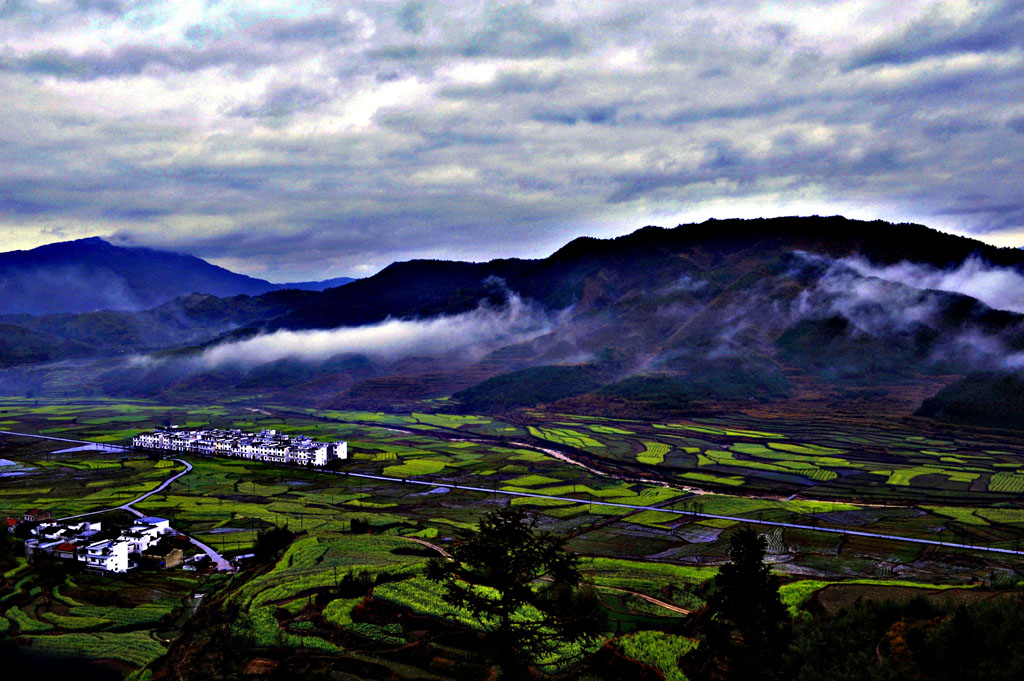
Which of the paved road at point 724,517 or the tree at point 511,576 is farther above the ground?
the tree at point 511,576

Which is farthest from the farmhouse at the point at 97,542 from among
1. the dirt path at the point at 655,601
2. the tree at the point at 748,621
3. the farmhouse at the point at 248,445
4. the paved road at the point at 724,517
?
the tree at the point at 748,621

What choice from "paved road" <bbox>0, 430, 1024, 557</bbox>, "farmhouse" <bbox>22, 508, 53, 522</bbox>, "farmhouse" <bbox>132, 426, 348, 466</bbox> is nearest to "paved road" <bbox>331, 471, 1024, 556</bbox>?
"paved road" <bbox>0, 430, 1024, 557</bbox>

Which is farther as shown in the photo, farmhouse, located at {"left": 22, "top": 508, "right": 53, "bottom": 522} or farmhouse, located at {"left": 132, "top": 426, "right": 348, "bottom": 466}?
farmhouse, located at {"left": 132, "top": 426, "right": 348, "bottom": 466}

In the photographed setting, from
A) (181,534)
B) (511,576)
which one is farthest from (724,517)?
(511,576)

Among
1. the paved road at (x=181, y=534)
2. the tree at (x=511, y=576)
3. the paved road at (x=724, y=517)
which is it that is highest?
the tree at (x=511, y=576)

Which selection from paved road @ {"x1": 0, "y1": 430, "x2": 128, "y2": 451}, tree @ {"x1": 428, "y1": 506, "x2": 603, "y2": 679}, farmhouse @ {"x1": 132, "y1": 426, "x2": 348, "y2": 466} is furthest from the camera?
paved road @ {"x1": 0, "y1": 430, "x2": 128, "y2": 451}

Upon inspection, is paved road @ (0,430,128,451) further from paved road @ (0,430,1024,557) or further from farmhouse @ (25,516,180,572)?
farmhouse @ (25,516,180,572)

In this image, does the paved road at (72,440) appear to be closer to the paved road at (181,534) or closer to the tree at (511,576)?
the paved road at (181,534)

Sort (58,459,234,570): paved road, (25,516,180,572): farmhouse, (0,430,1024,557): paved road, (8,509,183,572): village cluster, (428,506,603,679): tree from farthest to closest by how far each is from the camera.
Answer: (0,430,1024,557): paved road
(58,459,234,570): paved road
(8,509,183,572): village cluster
(25,516,180,572): farmhouse
(428,506,603,679): tree
